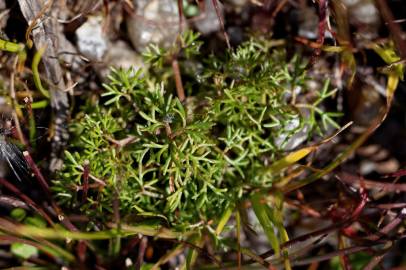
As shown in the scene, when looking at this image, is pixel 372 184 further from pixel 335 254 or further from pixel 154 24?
pixel 154 24

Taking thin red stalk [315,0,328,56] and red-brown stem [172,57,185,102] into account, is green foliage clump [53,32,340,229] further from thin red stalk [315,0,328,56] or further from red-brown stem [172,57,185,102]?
thin red stalk [315,0,328,56]

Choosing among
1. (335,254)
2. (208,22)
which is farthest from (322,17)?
(335,254)

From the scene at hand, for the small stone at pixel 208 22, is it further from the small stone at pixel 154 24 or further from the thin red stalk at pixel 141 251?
the thin red stalk at pixel 141 251

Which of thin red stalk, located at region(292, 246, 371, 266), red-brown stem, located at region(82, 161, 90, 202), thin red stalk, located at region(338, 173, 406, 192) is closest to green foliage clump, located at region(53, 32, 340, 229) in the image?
red-brown stem, located at region(82, 161, 90, 202)

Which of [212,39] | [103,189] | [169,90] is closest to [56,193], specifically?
[103,189]

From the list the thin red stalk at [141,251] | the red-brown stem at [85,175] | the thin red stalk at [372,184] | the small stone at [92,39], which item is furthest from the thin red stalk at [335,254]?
the small stone at [92,39]

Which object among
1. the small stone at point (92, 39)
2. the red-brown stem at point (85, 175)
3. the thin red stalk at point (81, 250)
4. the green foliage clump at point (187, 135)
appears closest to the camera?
the red-brown stem at point (85, 175)
